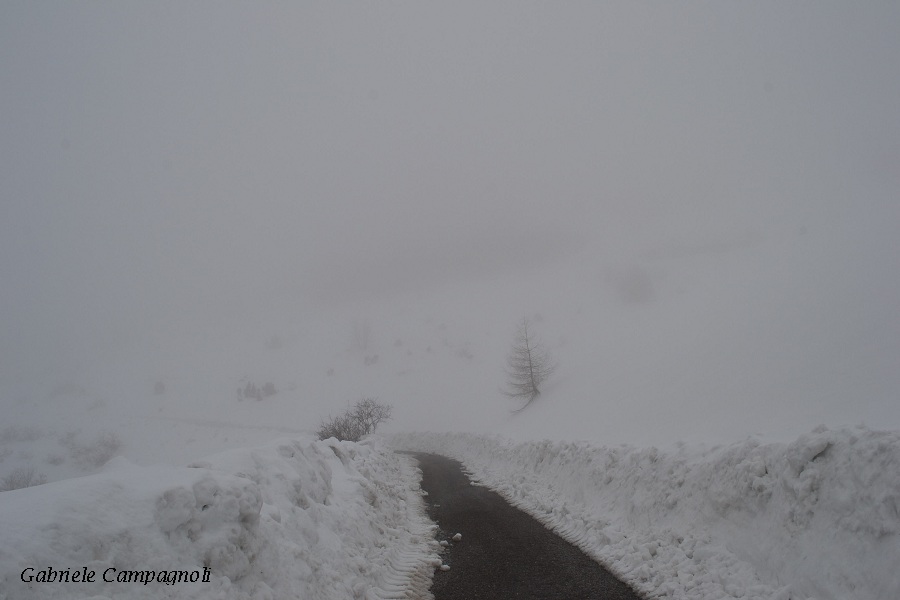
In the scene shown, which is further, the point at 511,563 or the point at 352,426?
the point at 352,426

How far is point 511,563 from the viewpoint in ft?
28.9

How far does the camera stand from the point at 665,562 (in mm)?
7715

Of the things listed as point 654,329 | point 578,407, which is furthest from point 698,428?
point 654,329

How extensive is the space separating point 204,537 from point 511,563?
6444 mm

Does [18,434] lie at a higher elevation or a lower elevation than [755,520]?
lower

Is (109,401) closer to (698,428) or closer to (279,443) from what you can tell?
(279,443)

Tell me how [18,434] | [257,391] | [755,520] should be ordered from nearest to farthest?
[755,520] → [18,434] → [257,391]

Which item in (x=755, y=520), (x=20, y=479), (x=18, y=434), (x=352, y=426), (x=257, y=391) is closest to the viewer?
(x=755, y=520)

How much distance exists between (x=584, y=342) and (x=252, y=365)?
80.5 m

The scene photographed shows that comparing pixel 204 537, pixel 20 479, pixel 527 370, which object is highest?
pixel 204 537

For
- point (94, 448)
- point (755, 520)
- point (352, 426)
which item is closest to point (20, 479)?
point (94, 448)

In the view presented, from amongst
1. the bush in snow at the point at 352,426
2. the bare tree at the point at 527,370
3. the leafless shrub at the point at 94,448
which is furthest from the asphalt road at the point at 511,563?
the leafless shrub at the point at 94,448

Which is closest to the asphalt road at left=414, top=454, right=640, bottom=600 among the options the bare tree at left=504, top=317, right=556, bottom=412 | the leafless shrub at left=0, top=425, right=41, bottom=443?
the bare tree at left=504, top=317, right=556, bottom=412

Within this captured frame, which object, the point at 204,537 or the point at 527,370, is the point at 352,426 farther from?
the point at 204,537
